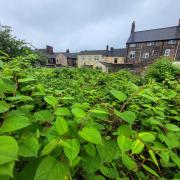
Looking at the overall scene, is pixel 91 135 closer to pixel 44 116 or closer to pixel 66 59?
pixel 44 116

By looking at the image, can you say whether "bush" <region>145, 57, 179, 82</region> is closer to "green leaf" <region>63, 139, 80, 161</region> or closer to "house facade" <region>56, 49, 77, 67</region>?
"green leaf" <region>63, 139, 80, 161</region>

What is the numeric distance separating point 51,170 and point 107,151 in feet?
0.96

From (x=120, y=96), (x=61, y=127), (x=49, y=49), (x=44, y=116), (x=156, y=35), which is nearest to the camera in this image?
(x=61, y=127)

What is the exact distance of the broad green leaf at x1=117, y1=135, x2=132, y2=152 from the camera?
2.63 ft

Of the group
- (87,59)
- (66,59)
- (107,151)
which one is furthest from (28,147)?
(66,59)

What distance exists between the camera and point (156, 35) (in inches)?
1890

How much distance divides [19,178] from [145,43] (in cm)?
5237

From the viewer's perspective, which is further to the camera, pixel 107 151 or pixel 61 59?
pixel 61 59

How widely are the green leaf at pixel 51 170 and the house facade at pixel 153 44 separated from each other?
44233 millimetres

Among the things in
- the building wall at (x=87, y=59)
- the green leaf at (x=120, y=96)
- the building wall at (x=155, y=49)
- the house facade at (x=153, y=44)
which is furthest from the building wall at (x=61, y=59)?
the green leaf at (x=120, y=96)

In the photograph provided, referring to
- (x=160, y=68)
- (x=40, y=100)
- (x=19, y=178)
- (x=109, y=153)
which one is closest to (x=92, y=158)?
(x=109, y=153)

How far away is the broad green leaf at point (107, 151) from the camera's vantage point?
0.82 metres

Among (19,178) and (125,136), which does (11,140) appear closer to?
(19,178)

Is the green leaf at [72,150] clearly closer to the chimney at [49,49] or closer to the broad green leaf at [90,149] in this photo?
the broad green leaf at [90,149]
